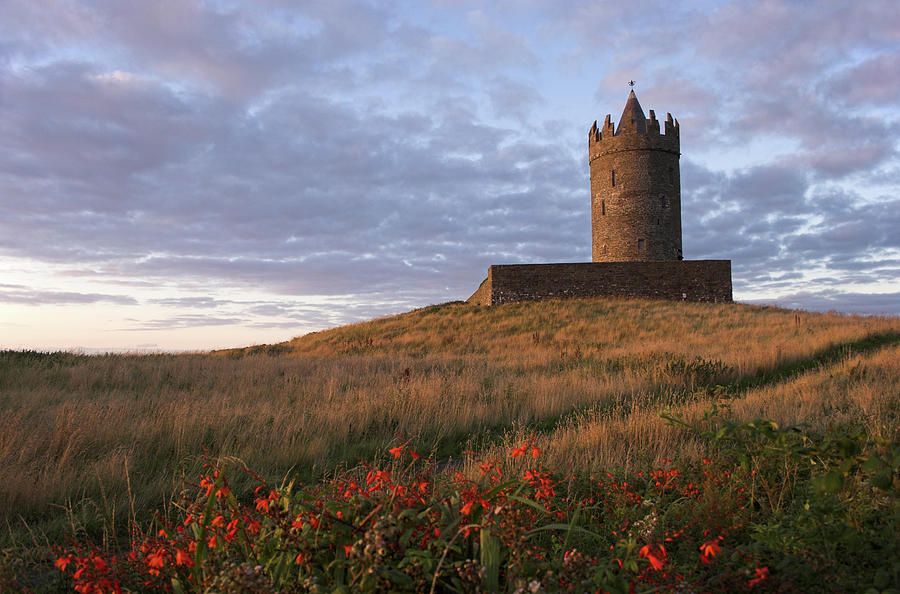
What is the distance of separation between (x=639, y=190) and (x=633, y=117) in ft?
15.8

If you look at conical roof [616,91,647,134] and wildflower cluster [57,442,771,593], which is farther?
conical roof [616,91,647,134]

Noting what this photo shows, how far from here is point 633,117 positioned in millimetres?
35031

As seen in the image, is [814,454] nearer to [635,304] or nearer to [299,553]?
[299,553]

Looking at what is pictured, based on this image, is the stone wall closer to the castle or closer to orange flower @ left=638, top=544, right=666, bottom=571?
the castle

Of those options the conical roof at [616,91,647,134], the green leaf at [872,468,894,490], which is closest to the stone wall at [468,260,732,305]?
the conical roof at [616,91,647,134]

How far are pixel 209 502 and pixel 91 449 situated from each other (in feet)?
13.6

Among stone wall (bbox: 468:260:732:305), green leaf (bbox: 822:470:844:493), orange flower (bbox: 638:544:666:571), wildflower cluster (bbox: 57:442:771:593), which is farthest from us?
stone wall (bbox: 468:260:732:305)

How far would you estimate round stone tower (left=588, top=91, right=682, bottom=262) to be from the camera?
34.6 m

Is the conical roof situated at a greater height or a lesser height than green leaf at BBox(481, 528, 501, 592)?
greater

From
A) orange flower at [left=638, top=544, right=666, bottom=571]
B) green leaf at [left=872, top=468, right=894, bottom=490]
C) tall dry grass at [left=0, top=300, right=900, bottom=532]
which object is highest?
green leaf at [left=872, top=468, right=894, bottom=490]

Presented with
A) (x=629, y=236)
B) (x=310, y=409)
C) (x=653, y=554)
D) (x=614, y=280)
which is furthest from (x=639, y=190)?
(x=653, y=554)

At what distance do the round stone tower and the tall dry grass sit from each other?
56.8 feet

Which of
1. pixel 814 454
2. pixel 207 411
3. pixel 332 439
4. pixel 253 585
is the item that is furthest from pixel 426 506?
pixel 207 411

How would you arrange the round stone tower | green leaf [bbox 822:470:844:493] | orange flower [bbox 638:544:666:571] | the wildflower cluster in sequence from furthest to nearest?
1. the round stone tower
2. green leaf [bbox 822:470:844:493]
3. the wildflower cluster
4. orange flower [bbox 638:544:666:571]
